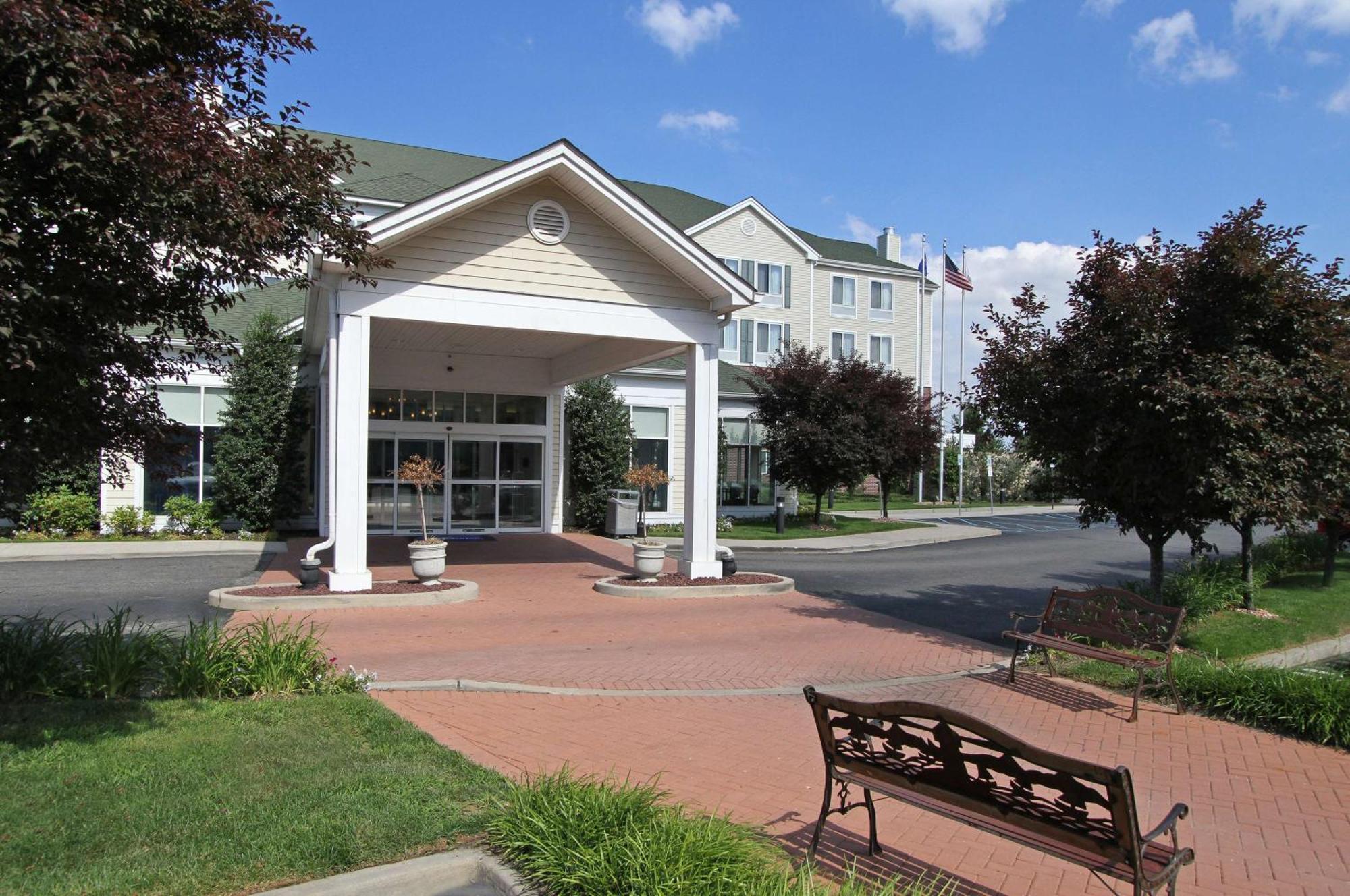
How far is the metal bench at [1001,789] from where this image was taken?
3.62m

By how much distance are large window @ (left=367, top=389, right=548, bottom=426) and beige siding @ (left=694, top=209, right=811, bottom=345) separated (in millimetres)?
18492

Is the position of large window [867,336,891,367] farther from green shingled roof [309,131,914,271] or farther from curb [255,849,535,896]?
curb [255,849,535,896]

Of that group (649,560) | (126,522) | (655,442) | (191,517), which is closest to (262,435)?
(191,517)

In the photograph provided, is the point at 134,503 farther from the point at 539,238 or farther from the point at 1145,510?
the point at 1145,510

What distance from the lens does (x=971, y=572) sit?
1833 centimetres

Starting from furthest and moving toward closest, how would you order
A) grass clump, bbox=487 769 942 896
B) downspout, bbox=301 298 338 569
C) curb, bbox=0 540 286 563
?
curb, bbox=0 540 286 563, downspout, bbox=301 298 338 569, grass clump, bbox=487 769 942 896

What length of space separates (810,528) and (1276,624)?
51.7 feet

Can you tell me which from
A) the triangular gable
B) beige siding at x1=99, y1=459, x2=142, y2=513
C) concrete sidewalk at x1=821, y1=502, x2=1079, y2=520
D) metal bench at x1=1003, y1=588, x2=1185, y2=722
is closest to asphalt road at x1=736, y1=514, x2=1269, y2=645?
metal bench at x1=1003, y1=588, x2=1185, y2=722

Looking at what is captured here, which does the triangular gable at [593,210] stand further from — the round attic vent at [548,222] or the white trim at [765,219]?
the white trim at [765,219]

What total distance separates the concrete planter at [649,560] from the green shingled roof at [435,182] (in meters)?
10.2

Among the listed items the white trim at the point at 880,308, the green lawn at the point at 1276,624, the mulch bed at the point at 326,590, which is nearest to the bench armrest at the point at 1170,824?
the green lawn at the point at 1276,624

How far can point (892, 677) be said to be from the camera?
908 cm

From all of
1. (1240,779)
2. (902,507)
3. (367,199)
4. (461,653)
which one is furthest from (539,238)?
(902,507)

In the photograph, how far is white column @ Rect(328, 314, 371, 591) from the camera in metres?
12.4
